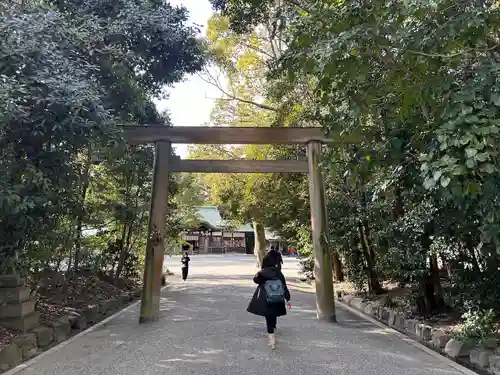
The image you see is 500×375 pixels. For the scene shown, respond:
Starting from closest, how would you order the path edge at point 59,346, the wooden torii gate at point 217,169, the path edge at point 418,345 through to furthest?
the path edge at point 59,346
the path edge at point 418,345
the wooden torii gate at point 217,169

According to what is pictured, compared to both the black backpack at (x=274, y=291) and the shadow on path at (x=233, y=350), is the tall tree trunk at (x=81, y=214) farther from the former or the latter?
the black backpack at (x=274, y=291)

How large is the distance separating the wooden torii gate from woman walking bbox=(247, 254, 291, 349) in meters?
2.32

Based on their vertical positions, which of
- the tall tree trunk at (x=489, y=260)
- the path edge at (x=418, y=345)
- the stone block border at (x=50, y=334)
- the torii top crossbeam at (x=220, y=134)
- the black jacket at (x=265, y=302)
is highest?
the torii top crossbeam at (x=220, y=134)

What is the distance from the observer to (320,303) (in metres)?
7.89

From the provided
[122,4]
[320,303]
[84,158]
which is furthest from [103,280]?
[122,4]

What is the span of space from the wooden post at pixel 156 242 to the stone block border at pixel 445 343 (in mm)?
4367

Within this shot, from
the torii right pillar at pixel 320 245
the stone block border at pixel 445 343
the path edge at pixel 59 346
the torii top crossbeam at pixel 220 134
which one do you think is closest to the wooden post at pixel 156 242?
the torii top crossbeam at pixel 220 134

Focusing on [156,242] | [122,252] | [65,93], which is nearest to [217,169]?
[156,242]

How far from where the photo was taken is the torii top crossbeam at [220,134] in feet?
26.9

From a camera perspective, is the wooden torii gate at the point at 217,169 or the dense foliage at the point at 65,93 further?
the wooden torii gate at the point at 217,169

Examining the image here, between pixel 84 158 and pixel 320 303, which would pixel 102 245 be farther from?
pixel 320 303

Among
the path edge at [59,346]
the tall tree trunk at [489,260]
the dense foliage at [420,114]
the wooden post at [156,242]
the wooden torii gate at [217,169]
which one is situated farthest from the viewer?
the wooden torii gate at [217,169]

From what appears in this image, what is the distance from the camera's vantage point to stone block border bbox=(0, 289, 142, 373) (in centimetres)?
489

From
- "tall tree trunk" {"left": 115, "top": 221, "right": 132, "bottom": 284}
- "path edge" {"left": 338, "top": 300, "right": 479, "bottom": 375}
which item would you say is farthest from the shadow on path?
"tall tree trunk" {"left": 115, "top": 221, "right": 132, "bottom": 284}
